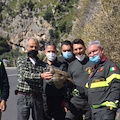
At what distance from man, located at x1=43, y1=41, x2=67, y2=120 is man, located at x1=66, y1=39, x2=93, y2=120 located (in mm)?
218

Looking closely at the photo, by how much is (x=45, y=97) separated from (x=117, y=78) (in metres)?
1.55

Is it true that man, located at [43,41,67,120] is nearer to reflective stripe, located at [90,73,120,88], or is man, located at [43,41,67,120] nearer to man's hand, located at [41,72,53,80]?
man's hand, located at [41,72,53,80]

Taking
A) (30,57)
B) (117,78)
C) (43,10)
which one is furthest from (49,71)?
(43,10)

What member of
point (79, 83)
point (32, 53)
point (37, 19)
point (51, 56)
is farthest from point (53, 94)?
point (37, 19)

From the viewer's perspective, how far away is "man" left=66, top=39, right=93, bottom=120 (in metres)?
4.57

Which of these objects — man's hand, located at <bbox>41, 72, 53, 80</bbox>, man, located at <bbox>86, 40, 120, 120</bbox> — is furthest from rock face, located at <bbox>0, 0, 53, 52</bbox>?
man, located at <bbox>86, 40, 120, 120</bbox>

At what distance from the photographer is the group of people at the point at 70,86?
367cm

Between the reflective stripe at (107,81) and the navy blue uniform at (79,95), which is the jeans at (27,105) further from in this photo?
the reflective stripe at (107,81)

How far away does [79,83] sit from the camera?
4.58m

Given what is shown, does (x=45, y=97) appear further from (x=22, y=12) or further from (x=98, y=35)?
(x=22, y=12)

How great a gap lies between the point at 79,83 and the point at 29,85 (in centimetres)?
83

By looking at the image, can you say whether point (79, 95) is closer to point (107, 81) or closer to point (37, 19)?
point (107, 81)

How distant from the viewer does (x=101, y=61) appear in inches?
152

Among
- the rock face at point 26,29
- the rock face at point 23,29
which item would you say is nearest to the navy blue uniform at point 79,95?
the rock face at point 23,29
